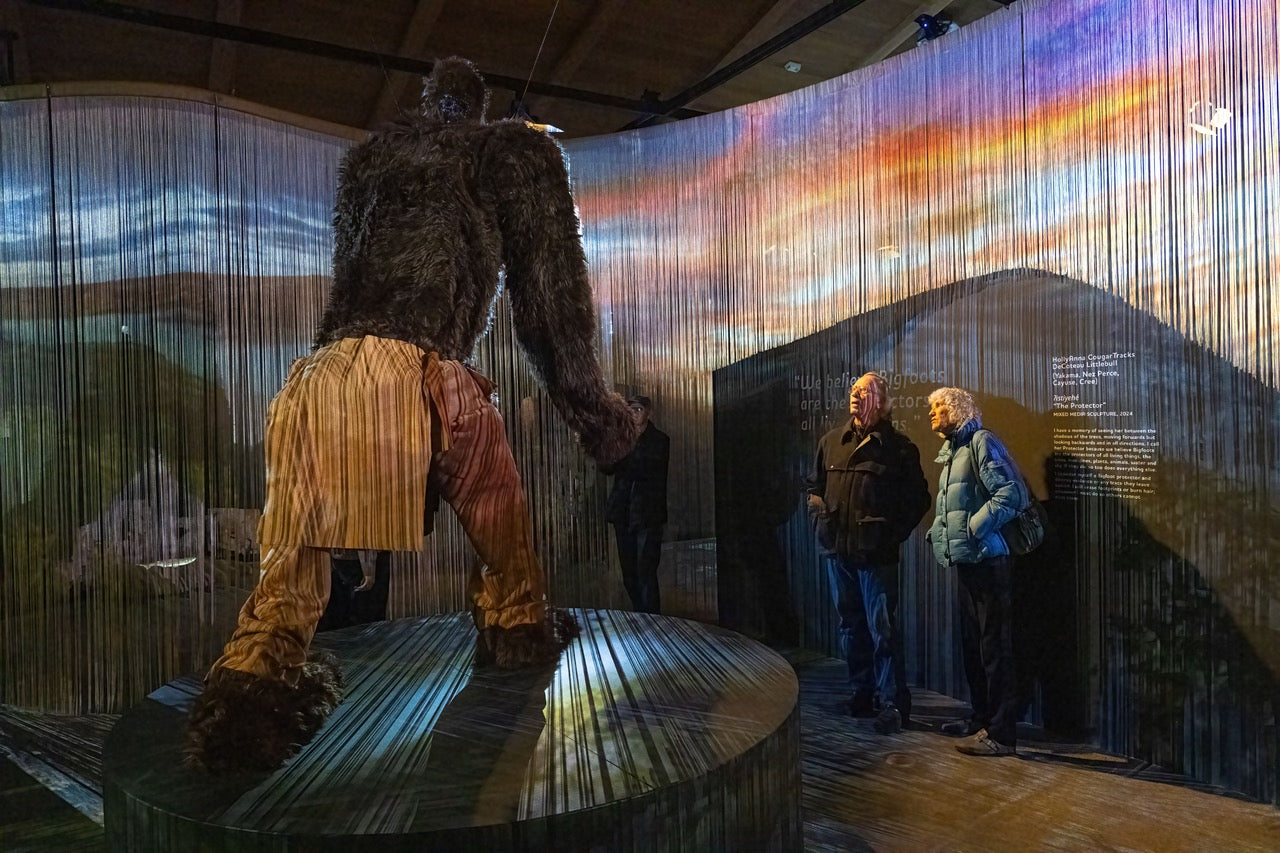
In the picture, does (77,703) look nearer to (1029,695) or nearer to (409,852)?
(409,852)

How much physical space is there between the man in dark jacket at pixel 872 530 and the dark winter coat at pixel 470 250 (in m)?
1.37

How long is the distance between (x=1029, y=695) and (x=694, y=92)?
2620 mm

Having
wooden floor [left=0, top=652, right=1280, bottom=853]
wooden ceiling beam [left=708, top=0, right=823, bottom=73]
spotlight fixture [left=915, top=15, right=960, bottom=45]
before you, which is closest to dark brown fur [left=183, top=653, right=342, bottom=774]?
wooden floor [left=0, top=652, right=1280, bottom=853]

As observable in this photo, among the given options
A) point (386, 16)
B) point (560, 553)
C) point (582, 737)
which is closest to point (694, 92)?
point (386, 16)

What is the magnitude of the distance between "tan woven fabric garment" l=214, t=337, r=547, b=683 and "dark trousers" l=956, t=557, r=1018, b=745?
175cm

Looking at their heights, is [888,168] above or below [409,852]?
above

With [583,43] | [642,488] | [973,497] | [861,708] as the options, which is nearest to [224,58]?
[583,43]

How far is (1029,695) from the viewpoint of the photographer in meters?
2.47

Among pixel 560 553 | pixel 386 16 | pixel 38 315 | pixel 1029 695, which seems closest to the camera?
pixel 1029 695

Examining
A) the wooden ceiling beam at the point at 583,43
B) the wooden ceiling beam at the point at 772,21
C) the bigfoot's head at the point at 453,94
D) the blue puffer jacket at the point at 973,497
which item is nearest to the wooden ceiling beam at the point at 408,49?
the wooden ceiling beam at the point at 583,43

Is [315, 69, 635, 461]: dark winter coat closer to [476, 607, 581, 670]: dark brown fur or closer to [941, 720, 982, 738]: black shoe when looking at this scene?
[476, 607, 581, 670]: dark brown fur

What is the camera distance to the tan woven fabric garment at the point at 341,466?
1.27 meters

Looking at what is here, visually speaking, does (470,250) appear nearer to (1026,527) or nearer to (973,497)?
(973,497)

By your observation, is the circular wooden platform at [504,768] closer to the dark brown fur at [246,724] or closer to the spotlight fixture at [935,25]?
the dark brown fur at [246,724]
